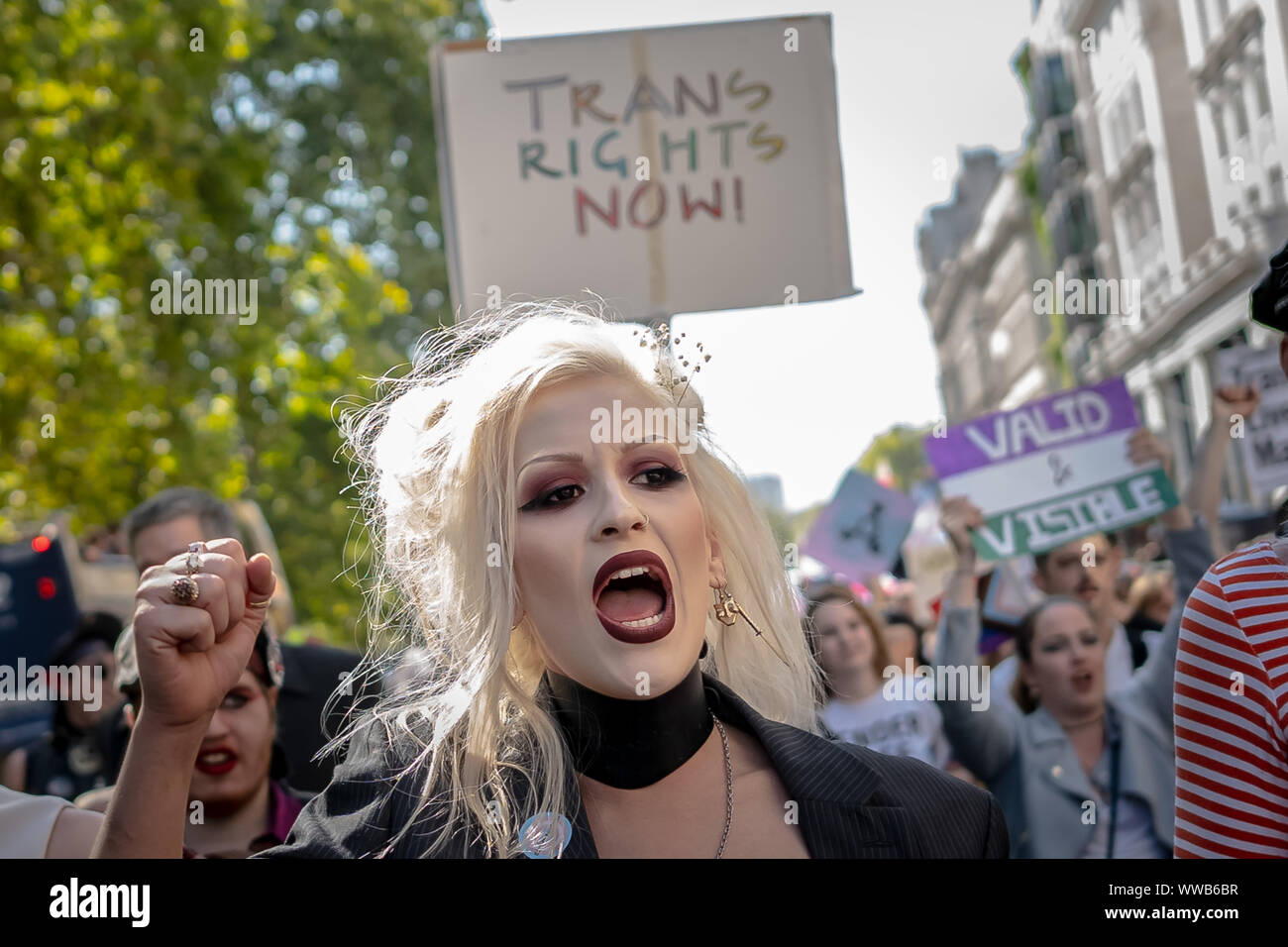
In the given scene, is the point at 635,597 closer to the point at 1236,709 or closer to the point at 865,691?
the point at 1236,709

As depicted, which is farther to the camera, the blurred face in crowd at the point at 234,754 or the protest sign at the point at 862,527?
the protest sign at the point at 862,527

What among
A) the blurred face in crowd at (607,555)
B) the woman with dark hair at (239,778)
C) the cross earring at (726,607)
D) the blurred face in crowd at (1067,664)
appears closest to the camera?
the blurred face in crowd at (607,555)

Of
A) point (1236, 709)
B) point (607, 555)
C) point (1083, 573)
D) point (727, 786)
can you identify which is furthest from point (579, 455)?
point (1083, 573)

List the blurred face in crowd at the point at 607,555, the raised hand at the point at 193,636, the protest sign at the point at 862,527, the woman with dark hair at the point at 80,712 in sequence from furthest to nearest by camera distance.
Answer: the protest sign at the point at 862,527
the woman with dark hair at the point at 80,712
the blurred face in crowd at the point at 607,555
the raised hand at the point at 193,636

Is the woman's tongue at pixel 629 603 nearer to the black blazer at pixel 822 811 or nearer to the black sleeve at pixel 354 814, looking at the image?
the black blazer at pixel 822 811

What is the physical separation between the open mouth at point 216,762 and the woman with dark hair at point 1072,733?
2088 millimetres

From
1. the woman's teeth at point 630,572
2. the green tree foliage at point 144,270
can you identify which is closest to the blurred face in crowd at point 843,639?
the woman's teeth at point 630,572

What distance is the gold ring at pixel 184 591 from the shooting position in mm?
1597

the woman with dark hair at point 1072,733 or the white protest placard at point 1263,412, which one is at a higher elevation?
the white protest placard at point 1263,412

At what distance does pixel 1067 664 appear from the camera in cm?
393

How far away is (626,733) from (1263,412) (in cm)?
355

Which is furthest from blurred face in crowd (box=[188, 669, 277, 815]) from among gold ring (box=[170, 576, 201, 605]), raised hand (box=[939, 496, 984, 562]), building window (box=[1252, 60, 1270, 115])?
building window (box=[1252, 60, 1270, 115])
